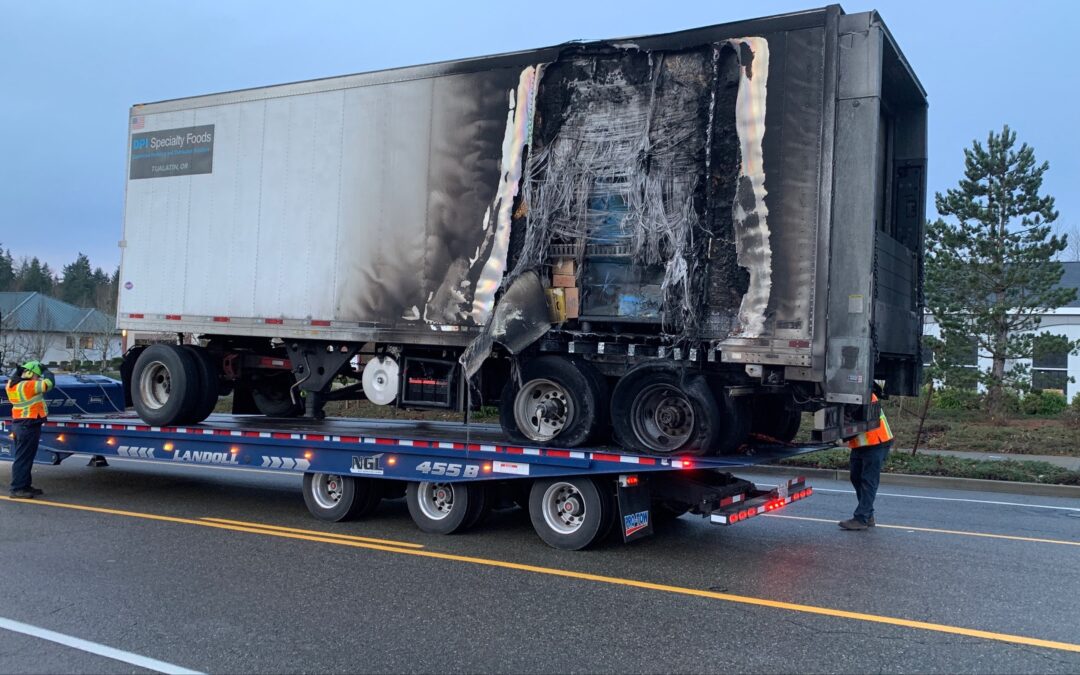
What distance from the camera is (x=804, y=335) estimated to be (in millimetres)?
7102

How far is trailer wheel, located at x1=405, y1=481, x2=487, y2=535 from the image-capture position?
27.1 feet

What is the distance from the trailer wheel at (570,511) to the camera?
7.60m

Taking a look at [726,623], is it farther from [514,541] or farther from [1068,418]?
[1068,418]

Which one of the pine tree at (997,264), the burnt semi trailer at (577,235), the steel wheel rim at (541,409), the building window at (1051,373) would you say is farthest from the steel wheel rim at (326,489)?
the building window at (1051,373)

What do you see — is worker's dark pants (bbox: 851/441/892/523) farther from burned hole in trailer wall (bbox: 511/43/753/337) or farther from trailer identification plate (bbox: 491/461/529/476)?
trailer identification plate (bbox: 491/461/529/476)

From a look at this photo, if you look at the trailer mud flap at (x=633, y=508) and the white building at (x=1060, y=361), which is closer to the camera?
the trailer mud flap at (x=633, y=508)

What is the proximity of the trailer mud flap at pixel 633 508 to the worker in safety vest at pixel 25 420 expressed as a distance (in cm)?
711

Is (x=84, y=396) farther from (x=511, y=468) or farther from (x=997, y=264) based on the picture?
(x=997, y=264)

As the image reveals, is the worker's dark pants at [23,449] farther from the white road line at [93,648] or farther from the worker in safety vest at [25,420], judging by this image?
the white road line at [93,648]

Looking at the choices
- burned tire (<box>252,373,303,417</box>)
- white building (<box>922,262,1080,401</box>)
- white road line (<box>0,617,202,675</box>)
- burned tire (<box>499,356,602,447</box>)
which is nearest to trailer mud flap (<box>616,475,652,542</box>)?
burned tire (<box>499,356,602,447</box>)

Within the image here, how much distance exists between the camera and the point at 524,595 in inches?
247

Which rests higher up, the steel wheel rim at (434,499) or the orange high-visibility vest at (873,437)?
the orange high-visibility vest at (873,437)

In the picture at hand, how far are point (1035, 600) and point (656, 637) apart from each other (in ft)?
9.58

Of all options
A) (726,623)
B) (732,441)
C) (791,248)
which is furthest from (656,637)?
(791,248)
